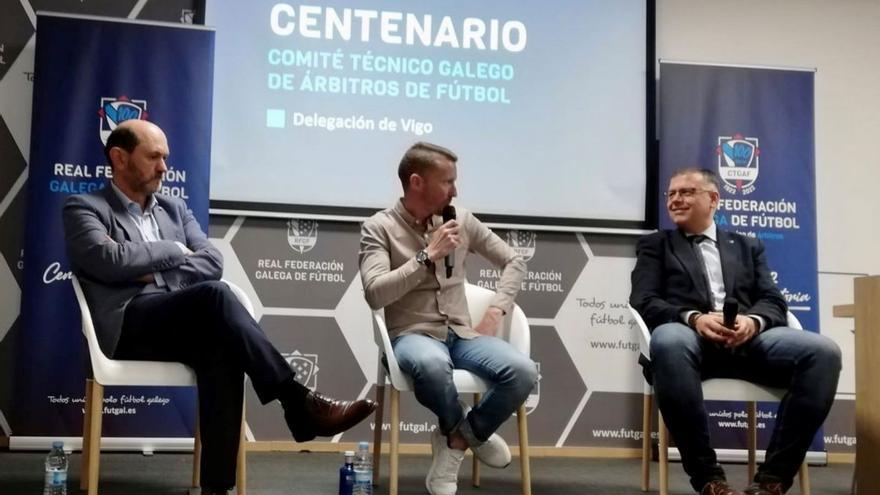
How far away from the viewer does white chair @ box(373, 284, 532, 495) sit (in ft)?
9.10

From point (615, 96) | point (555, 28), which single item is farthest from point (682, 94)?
point (555, 28)

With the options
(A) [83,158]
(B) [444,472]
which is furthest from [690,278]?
(A) [83,158]

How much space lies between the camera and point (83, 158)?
3699 mm

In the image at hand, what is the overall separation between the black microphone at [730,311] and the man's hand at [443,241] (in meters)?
0.90

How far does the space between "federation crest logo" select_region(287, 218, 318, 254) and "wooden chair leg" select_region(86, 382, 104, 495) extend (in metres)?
1.48

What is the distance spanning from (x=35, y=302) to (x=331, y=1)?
1.86m

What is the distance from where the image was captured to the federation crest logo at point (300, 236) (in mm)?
4029

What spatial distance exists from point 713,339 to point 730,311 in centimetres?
11

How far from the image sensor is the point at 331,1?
412cm

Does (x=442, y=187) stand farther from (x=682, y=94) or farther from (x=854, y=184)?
(x=854, y=184)

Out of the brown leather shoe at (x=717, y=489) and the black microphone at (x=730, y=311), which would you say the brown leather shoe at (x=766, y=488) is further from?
the black microphone at (x=730, y=311)

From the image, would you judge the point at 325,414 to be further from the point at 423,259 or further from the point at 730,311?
the point at 730,311

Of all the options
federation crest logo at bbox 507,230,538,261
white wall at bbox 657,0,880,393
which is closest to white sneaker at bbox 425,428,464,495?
federation crest logo at bbox 507,230,538,261

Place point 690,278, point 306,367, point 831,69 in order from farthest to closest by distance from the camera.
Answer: point 831,69 < point 306,367 < point 690,278
